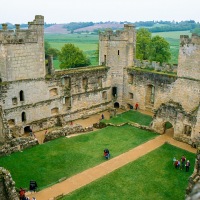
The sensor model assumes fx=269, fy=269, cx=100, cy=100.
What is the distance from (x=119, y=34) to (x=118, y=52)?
2.21m

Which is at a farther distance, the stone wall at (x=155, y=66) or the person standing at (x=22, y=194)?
the stone wall at (x=155, y=66)

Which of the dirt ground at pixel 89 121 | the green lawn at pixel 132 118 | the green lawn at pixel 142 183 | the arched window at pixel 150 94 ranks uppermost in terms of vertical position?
the arched window at pixel 150 94

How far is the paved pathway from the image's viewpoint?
1831 centimetres

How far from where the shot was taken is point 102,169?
21188 mm

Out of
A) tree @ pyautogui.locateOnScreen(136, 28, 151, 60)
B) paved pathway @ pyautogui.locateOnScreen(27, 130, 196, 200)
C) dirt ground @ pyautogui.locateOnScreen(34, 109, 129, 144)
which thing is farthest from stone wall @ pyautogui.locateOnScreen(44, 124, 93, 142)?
tree @ pyautogui.locateOnScreen(136, 28, 151, 60)

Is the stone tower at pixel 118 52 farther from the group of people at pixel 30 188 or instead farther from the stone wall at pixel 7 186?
the stone wall at pixel 7 186

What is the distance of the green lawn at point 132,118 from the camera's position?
30.9 m

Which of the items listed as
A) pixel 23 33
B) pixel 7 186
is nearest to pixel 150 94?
pixel 23 33

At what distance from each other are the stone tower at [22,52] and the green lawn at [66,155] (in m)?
7.50

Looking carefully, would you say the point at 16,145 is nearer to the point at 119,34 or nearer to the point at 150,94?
the point at 150,94

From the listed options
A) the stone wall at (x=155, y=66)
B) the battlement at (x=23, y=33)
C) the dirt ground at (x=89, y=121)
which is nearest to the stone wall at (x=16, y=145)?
the dirt ground at (x=89, y=121)

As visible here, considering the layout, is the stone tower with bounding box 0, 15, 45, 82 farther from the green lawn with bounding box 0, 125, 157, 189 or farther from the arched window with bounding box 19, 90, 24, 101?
the green lawn with bounding box 0, 125, 157, 189

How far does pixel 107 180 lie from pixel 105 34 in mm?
20009

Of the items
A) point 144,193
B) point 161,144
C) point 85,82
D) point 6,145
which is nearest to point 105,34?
point 85,82
